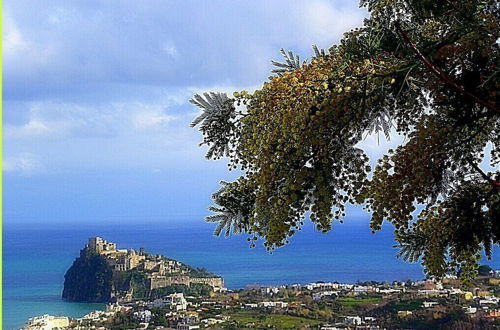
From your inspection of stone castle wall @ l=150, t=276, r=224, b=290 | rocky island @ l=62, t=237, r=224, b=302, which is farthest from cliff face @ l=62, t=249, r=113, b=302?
stone castle wall @ l=150, t=276, r=224, b=290

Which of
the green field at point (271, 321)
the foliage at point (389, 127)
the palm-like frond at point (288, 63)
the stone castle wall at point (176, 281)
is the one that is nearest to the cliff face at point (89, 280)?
the stone castle wall at point (176, 281)

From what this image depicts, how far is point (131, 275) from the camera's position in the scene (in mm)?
4461

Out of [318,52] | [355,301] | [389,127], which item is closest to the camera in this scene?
[389,127]

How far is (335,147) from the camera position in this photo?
1.32m

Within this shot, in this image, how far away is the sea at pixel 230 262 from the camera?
18.0 ft

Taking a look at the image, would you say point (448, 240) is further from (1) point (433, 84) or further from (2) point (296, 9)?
(2) point (296, 9)

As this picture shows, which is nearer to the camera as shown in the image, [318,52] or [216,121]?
[216,121]

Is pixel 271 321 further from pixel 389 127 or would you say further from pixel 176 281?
pixel 389 127

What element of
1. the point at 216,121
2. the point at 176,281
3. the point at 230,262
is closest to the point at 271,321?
the point at 176,281

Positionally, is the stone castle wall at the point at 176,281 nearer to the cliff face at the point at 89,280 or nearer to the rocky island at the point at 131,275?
the rocky island at the point at 131,275

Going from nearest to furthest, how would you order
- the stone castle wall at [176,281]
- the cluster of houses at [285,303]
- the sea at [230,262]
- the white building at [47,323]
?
the cluster of houses at [285,303], the stone castle wall at [176,281], the white building at [47,323], the sea at [230,262]

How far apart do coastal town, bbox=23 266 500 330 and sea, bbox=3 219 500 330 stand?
0.36 metres

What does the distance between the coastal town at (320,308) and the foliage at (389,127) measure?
1.26 metres

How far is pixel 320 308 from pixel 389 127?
2.31 m
